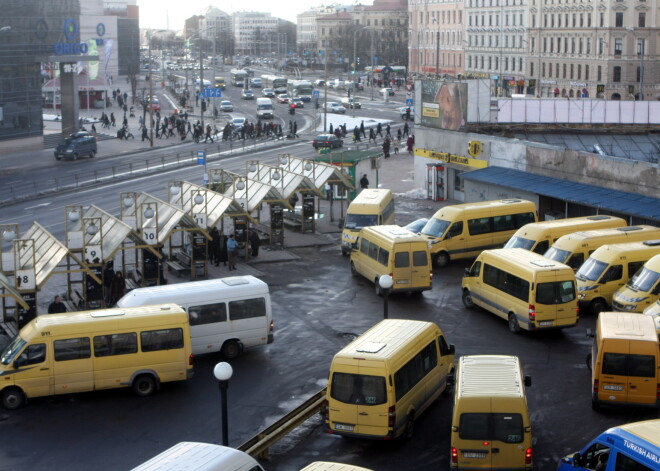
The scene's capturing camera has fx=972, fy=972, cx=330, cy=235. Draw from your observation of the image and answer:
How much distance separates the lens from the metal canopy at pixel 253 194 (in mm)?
35438

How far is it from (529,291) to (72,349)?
11318 mm

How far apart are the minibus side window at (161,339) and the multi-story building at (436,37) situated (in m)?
105

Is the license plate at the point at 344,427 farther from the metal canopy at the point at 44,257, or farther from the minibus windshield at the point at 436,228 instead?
the minibus windshield at the point at 436,228

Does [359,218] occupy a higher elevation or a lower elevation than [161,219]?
lower

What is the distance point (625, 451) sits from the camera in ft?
45.4

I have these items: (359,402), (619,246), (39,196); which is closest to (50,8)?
(39,196)

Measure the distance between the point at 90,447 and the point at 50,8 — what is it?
57.8m

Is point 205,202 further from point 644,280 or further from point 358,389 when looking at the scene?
point 358,389

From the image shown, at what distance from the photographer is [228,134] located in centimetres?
7319

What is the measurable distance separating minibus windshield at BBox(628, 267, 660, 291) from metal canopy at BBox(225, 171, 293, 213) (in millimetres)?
14148

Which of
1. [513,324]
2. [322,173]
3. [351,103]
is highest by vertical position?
[351,103]

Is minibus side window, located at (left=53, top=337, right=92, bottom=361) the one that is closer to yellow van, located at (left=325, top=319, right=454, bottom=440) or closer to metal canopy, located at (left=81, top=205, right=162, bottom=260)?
yellow van, located at (left=325, top=319, right=454, bottom=440)

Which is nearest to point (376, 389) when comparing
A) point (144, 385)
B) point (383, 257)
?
point (144, 385)

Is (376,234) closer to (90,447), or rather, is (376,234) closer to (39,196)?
(90,447)
